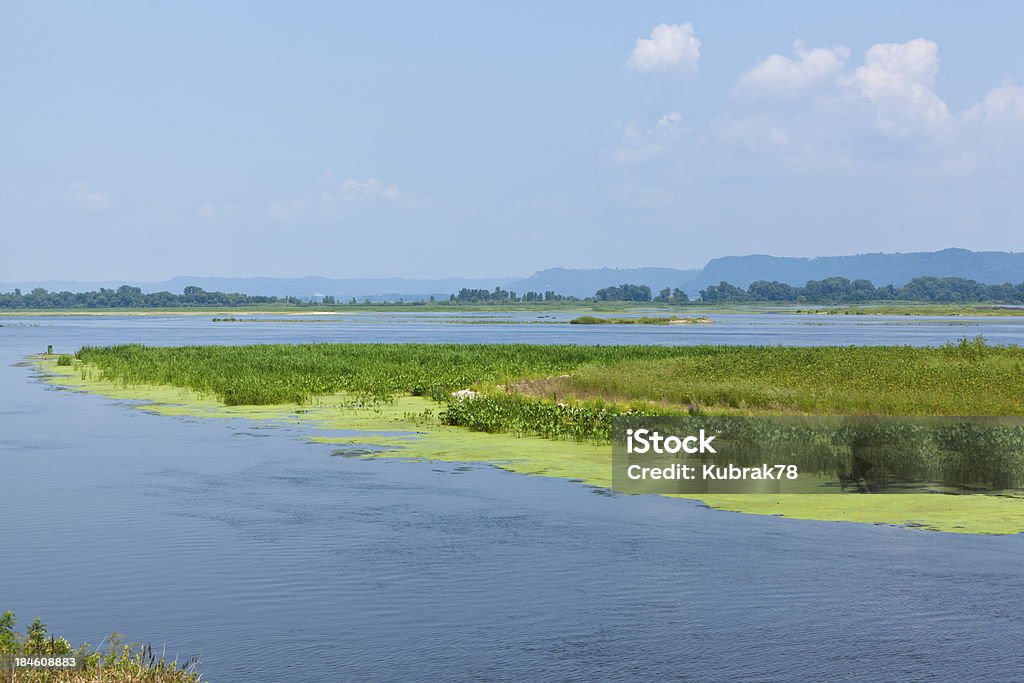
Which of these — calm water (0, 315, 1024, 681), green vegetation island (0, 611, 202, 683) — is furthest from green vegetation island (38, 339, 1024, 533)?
green vegetation island (0, 611, 202, 683)

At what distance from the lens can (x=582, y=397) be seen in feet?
156

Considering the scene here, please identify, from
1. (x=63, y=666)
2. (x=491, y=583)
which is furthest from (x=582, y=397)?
(x=63, y=666)

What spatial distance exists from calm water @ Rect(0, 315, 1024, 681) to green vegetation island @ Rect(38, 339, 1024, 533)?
357cm

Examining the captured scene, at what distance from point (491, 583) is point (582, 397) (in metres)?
29.2

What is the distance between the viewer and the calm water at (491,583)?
14969mm

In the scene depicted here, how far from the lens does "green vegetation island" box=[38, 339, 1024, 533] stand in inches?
1059

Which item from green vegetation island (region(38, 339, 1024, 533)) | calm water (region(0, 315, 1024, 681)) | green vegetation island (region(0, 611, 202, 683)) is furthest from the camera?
green vegetation island (region(38, 339, 1024, 533))

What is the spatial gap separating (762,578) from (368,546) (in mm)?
7547

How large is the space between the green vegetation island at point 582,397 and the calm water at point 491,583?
11.7 feet

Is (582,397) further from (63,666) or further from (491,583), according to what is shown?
(63,666)

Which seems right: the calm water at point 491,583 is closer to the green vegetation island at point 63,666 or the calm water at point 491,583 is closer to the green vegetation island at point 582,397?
the green vegetation island at point 63,666

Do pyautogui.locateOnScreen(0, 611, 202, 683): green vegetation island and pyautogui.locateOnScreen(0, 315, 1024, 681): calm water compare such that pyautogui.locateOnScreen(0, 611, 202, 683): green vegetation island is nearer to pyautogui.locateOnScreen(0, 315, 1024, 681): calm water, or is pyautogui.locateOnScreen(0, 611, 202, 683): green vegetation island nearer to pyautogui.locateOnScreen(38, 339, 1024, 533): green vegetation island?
pyautogui.locateOnScreen(0, 315, 1024, 681): calm water

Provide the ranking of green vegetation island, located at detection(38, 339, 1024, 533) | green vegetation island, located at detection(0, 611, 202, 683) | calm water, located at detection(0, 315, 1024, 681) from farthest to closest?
green vegetation island, located at detection(38, 339, 1024, 533) → calm water, located at detection(0, 315, 1024, 681) → green vegetation island, located at detection(0, 611, 202, 683)

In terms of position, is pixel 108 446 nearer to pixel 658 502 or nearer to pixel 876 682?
pixel 658 502
